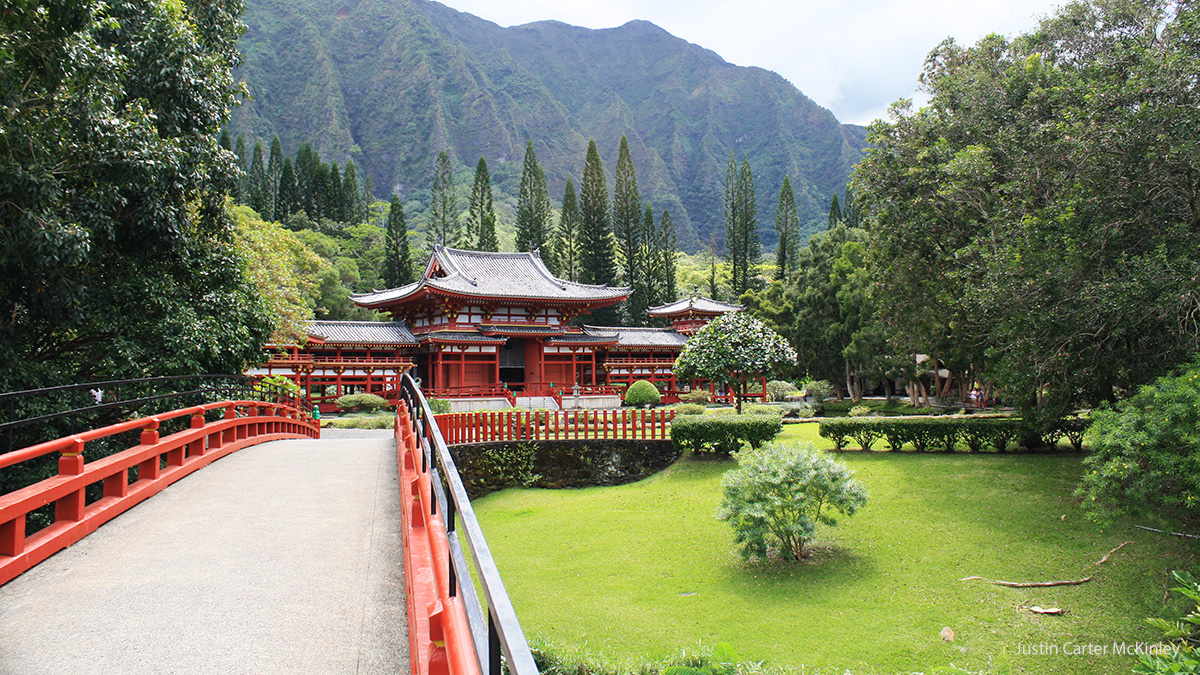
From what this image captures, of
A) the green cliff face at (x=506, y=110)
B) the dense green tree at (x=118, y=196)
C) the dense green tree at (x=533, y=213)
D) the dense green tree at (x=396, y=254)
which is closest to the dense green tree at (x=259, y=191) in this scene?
the dense green tree at (x=396, y=254)

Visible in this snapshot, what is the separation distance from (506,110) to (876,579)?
122091 mm

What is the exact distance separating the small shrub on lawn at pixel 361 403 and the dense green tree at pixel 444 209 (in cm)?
3132

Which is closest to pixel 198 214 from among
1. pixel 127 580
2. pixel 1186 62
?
pixel 127 580

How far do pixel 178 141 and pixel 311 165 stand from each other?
180ft

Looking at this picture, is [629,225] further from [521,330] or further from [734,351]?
[734,351]

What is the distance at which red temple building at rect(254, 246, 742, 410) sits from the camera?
26.5 metres

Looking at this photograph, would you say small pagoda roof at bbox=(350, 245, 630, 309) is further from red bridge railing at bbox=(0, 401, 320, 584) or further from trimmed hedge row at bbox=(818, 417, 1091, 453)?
red bridge railing at bbox=(0, 401, 320, 584)

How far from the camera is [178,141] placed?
930cm

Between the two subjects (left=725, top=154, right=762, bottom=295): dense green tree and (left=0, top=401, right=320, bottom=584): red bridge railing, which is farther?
(left=725, top=154, right=762, bottom=295): dense green tree

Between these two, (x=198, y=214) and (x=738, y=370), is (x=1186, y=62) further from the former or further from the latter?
(x=198, y=214)

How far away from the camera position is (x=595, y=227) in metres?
49.7

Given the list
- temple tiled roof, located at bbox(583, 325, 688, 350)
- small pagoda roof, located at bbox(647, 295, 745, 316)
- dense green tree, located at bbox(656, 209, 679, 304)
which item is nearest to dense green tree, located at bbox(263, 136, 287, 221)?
dense green tree, located at bbox(656, 209, 679, 304)

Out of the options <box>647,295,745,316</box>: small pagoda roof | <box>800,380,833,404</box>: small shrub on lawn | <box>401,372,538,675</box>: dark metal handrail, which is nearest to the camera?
<box>401,372,538,675</box>: dark metal handrail

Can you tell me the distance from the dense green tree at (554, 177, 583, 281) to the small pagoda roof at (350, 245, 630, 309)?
16336 millimetres
